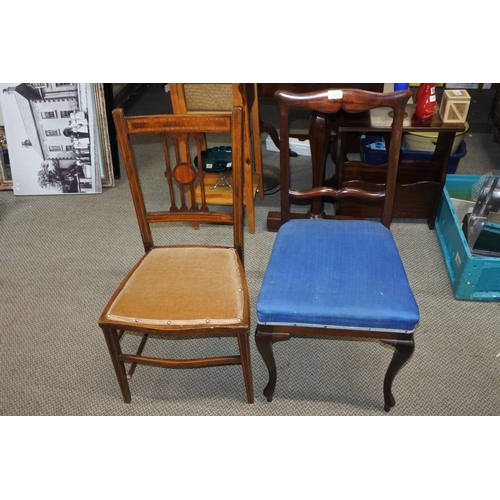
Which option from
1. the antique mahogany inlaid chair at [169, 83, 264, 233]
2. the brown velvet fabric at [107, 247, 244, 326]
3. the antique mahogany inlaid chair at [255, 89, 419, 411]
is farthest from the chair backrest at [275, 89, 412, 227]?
the antique mahogany inlaid chair at [169, 83, 264, 233]

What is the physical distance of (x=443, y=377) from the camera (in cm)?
174

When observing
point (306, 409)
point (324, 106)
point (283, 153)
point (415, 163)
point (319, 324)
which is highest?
point (324, 106)

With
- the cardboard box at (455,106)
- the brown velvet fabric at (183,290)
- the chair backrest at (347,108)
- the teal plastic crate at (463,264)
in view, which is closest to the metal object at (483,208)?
the teal plastic crate at (463,264)

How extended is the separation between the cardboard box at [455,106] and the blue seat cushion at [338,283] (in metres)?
0.86

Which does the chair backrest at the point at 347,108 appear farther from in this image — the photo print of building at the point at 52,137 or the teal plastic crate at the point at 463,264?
the photo print of building at the point at 52,137

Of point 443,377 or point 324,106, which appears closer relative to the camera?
point 324,106

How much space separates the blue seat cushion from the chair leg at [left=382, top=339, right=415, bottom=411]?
6 cm

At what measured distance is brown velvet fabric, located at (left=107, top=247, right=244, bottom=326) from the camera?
56.5 inches

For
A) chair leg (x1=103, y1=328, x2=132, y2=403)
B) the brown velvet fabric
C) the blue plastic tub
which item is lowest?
chair leg (x1=103, y1=328, x2=132, y2=403)

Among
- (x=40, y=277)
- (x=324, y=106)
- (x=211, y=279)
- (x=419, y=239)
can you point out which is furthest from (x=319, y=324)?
(x=40, y=277)

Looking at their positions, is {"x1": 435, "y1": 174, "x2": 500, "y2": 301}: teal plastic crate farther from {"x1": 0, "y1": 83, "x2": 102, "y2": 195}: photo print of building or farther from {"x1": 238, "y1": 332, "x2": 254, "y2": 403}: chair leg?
{"x1": 0, "y1": 83, "x2": 102, "y2": 195}: photo print of building

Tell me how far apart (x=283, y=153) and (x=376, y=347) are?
850mm

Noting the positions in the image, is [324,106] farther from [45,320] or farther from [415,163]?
[45,320]

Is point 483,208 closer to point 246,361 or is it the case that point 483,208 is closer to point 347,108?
point 347,108
